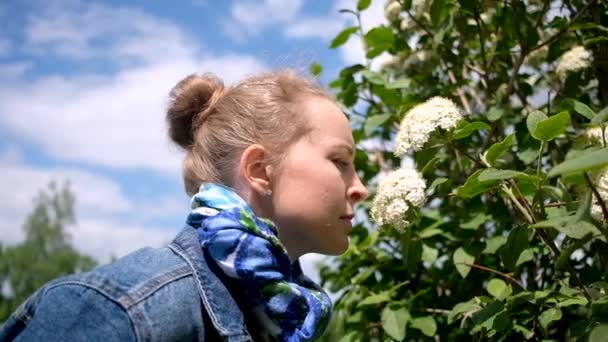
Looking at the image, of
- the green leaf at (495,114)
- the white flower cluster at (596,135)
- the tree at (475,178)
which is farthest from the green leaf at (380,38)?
the white flower cluster at (596,135)

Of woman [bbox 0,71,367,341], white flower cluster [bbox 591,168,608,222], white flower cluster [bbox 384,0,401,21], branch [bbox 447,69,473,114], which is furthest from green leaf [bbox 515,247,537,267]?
white flower cluster [bbox 384,0,401,21]

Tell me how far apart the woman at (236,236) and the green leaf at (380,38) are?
70cm

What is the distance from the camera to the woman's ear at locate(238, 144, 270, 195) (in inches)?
58.3

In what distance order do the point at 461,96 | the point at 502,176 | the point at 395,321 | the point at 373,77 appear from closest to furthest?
the point at 502,176
the point at 395,321
the point at 373,77
the point at 461,96

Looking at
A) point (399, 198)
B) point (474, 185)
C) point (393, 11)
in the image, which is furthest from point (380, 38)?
point (474, 185)

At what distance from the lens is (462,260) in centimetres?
202

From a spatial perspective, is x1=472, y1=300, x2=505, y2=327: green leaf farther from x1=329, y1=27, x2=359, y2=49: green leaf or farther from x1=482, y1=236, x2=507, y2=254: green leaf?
x1=329, y1=27, x2=359, y2=49: green leaf

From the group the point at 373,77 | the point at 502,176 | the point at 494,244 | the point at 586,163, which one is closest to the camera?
the point at 586,163

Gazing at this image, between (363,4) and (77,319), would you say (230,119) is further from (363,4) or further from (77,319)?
(363,4)

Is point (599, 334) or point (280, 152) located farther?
point (280, 152)

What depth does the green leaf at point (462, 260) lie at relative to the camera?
1961mm

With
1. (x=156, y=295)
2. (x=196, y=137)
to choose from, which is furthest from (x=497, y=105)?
(x=156, y=295)

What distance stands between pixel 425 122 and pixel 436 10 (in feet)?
2.31

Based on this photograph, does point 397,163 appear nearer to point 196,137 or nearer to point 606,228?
point 196,137
